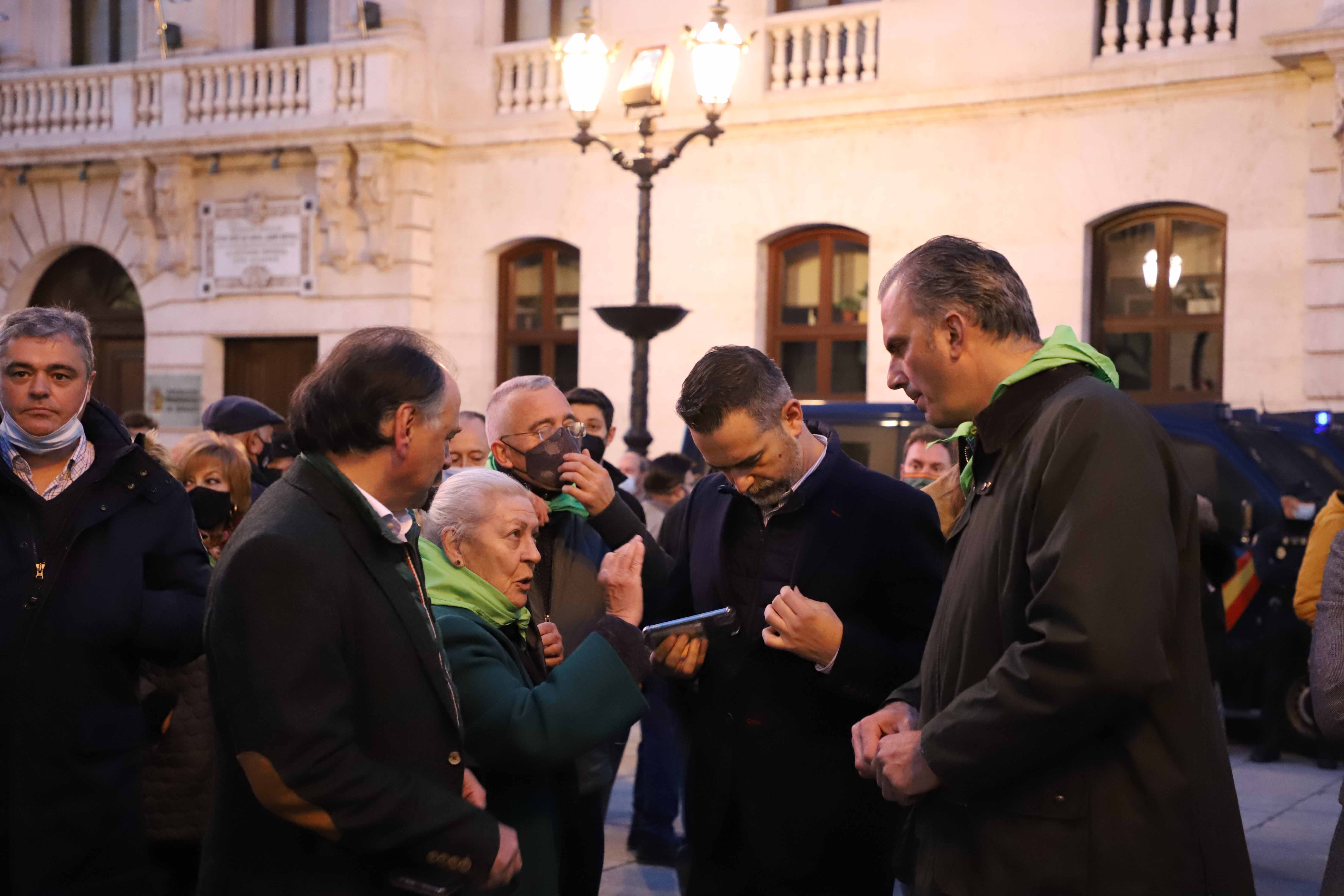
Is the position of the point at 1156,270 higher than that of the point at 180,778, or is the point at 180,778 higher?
the point at 1156,270

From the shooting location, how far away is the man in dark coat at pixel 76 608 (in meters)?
3.56

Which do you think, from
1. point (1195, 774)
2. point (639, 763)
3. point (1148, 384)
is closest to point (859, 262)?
point (1148, 384)

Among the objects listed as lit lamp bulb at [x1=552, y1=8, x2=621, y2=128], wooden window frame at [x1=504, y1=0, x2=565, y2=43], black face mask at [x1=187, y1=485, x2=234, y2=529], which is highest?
wooden window frame at [x1=504, y1=0, x2=565, y2=43]

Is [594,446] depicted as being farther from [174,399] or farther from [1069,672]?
[174,399]

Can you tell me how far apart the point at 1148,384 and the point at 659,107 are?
5298mm

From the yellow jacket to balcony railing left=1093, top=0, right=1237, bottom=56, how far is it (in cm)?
834

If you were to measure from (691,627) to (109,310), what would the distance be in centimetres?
1671

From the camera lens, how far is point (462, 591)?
3.12m

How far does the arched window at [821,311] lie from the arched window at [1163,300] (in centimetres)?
238

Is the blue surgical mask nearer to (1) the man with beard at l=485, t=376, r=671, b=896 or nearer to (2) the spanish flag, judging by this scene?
(1) the man with beard at l=485, t=376, r=671, b=896

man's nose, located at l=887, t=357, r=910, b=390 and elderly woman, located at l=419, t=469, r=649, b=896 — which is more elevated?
man's nose, located at l=887, t=357, r=910, b=390

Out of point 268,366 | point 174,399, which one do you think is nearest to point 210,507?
point 268,366

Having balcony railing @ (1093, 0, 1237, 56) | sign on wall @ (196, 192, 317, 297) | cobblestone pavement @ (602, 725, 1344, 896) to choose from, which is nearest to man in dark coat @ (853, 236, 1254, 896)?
cobblestone pavement @ (602, 725, 1344, 896)

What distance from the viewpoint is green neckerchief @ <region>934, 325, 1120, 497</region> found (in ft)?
8.64
